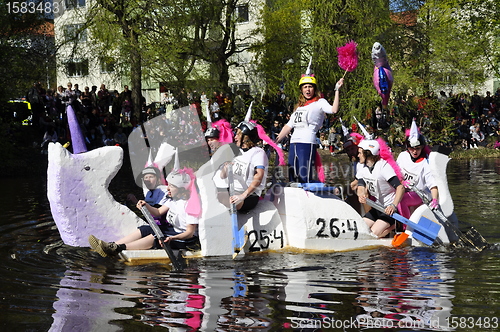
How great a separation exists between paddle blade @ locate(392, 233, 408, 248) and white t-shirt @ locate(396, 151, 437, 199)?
824 millimetres

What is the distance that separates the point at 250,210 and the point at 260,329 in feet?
11.5

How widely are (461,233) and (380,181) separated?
50.6 inches

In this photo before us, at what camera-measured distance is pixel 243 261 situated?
27.5 ft

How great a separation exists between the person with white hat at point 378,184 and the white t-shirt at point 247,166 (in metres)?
1.53

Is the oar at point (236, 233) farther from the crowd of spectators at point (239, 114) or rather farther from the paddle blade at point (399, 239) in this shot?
the crowd of spectators at point (239, 114)

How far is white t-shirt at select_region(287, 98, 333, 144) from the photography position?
9.43 m

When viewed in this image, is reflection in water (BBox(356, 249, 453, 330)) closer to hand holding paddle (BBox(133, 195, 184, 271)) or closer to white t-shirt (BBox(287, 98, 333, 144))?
white t-shirt (BBox(287, 98, 333, 144))

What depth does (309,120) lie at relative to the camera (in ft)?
31.0

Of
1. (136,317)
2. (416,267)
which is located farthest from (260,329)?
(416,267)

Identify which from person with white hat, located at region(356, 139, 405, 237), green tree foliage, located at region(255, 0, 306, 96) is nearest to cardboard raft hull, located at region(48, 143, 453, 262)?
person with white hat, located at region(356, 139, 405, 237)

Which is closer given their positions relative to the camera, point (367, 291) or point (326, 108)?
point (367, 291)

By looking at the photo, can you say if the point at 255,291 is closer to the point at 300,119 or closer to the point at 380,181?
the point at 380,181

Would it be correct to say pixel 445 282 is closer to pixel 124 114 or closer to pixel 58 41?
pixel 124 114

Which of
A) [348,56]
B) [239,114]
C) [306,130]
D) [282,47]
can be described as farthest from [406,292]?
[282,47]
